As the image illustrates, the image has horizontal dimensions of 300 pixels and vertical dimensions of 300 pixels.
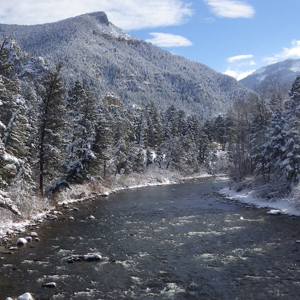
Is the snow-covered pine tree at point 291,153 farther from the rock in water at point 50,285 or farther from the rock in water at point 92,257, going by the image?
the rock in water at point 50,285

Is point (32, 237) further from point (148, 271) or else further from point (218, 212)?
point (218, 212)

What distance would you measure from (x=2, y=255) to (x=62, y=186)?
1563cm

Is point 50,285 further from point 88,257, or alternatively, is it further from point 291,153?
point 291,153

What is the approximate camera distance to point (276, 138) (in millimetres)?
31719

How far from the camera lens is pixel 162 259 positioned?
14578mm

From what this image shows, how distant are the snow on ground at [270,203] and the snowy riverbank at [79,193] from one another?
1706 cm

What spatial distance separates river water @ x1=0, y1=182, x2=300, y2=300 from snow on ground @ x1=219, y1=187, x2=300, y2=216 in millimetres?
1924

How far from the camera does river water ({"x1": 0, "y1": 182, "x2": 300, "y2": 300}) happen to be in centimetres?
1120

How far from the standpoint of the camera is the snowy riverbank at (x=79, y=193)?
63.7 feet

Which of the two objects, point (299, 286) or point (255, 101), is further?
point (255, 101)

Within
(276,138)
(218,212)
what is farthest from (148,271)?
(276,138)

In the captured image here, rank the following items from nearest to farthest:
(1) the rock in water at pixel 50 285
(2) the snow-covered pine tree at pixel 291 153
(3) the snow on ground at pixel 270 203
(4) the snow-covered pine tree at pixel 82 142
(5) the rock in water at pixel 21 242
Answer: (1) the rock in water at pixel 50 285, (5) the rock in water at pixel 21 242, (3) the snow on ground at pixel 270 203, (2) the snow-covered pine tree at pixel 291 153, (4) the snow-covered pine tree at pixel 82 142

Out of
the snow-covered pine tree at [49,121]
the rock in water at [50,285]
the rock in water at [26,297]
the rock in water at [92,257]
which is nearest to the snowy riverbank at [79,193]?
the snow-covered pine tree at [49,121]

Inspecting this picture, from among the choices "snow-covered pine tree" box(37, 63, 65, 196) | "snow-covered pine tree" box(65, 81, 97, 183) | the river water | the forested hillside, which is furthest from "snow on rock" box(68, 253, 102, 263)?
"snow-covered pine tree" box(65, 81, 97, 183)
